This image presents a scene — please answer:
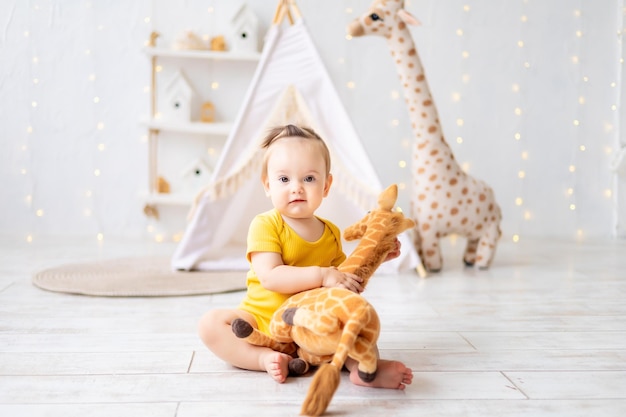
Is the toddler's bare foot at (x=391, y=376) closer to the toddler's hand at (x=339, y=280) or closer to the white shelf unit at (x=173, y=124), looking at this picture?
the toddler's hand at (x=339, y=280)

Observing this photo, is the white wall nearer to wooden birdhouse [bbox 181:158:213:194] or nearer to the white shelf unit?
the white shelf unit

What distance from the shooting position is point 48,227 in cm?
365

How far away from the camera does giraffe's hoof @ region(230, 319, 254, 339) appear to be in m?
1.34

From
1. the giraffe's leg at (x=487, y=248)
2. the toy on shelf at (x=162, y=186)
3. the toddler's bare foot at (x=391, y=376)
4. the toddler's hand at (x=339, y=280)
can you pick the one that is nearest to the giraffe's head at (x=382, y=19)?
the giraffe's leg at (x=487, y=248)

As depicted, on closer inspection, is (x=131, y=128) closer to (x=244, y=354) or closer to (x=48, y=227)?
(x=48, y=227)

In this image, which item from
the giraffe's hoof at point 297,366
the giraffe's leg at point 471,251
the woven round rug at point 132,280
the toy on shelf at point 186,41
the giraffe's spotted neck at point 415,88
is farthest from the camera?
the toy on shelf at point 186,41

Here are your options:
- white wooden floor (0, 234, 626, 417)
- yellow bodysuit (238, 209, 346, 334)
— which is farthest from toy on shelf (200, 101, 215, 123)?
yellow bodysuit (238, 209, 346, 334)

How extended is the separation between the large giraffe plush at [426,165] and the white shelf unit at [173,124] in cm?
93

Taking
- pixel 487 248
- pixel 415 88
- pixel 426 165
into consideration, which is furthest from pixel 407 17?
pixel 487 248

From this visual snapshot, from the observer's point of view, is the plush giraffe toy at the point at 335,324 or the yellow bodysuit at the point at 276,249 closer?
the plush giraffe toy at the point at 335,324

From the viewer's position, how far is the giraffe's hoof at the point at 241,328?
52.8 inches

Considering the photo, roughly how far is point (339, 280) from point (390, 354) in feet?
1.04

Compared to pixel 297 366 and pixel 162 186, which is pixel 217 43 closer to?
pixel 162 186

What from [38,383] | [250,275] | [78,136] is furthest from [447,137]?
[38,383]
